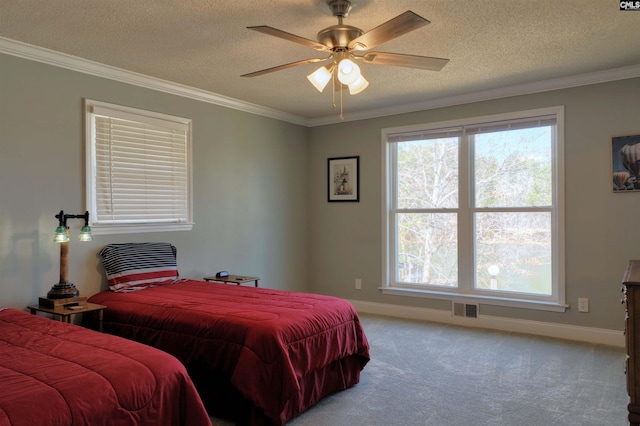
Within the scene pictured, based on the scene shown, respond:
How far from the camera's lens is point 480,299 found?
456cm

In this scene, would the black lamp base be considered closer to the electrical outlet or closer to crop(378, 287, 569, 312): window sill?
crop(378, 287, 569, 312): window sill

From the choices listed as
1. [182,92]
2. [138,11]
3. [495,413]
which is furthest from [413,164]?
[138,11]

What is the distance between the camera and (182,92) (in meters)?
4.24

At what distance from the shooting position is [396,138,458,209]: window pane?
4.81m

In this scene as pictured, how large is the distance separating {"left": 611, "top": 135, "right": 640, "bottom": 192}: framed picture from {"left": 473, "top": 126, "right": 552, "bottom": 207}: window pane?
529 millimetres

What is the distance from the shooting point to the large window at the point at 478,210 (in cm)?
427

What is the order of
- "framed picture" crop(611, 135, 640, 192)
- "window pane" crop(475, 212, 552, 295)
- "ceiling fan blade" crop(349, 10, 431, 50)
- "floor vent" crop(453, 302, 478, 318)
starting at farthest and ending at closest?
"floor vent" crop(453, 302, 478, 318)
"window pane" crop(475, 212, 552, 295)
"framed picture" crop(611, 135, 640, 192)
"ceiling fan blade" crop(349, 10, 431, 50)

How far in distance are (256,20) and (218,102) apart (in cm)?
192

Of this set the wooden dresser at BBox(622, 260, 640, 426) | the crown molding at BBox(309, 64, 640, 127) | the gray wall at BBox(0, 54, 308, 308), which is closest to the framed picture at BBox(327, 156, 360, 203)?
the gray wall at BBox(0, 54, 308, 308)

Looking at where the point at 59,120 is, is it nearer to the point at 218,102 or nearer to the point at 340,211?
the point at 218,102

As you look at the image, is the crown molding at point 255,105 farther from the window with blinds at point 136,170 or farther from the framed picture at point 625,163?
the framed picture at point 625,163

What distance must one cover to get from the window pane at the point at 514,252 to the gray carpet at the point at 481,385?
535 mm

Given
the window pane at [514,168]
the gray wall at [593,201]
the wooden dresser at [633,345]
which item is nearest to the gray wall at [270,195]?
the gray wall at [593,201]

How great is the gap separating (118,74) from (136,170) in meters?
0.81
